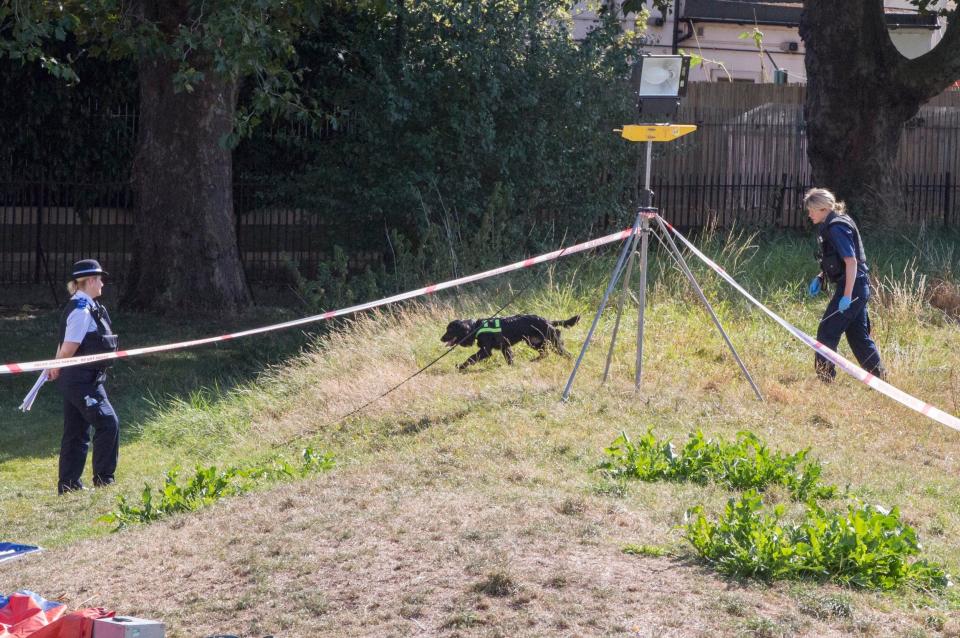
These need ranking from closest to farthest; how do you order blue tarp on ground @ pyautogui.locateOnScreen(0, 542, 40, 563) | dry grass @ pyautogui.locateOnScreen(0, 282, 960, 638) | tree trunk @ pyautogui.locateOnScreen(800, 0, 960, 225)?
dry grass @ pyautogui.locateOnScreen(0, 282, 960, 638)
blue tarp on ground @ pyautogui.locateOnScreen(0, 542, 40, 563)
tree trunk @ pyautogui.locateOnScreen(800, 0, 960, 225)

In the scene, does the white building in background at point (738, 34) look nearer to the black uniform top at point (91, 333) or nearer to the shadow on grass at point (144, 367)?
the shadow on grass at point (144, 367)

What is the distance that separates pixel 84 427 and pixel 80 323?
0.78 metres

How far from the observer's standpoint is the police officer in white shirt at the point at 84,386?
7.96 metres

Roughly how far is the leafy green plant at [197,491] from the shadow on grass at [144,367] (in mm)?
3067

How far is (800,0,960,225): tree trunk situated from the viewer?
16.3 metres

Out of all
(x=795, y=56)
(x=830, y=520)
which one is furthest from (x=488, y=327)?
(x=795, y=56)

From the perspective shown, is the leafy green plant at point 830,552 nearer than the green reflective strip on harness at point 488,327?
Yes

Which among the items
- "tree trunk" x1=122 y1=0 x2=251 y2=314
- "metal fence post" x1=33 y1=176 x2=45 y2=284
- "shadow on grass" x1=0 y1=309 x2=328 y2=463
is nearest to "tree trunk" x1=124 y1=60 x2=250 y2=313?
"tree trunk" x1=122 y1=0 x2=251 y2=314

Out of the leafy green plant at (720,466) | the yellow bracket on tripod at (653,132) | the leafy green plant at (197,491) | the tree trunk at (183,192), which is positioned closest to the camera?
the leafy green plant at (720,466)

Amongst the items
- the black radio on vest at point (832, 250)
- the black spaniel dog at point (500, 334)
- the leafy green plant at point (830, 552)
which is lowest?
the leafy green plant at point (830, 552)

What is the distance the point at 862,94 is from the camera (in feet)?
54.3

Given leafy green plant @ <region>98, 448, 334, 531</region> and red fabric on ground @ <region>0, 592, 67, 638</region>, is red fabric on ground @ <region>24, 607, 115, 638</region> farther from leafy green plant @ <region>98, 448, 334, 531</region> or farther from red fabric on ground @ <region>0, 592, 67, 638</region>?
leafy green plant @ <region>98, 448, 334, 531</region>

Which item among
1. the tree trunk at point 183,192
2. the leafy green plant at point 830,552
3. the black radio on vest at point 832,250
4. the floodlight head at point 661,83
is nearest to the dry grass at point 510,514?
the leafy green plant at point 830,552

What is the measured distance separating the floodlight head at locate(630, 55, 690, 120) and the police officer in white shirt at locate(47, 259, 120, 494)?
4.05m
